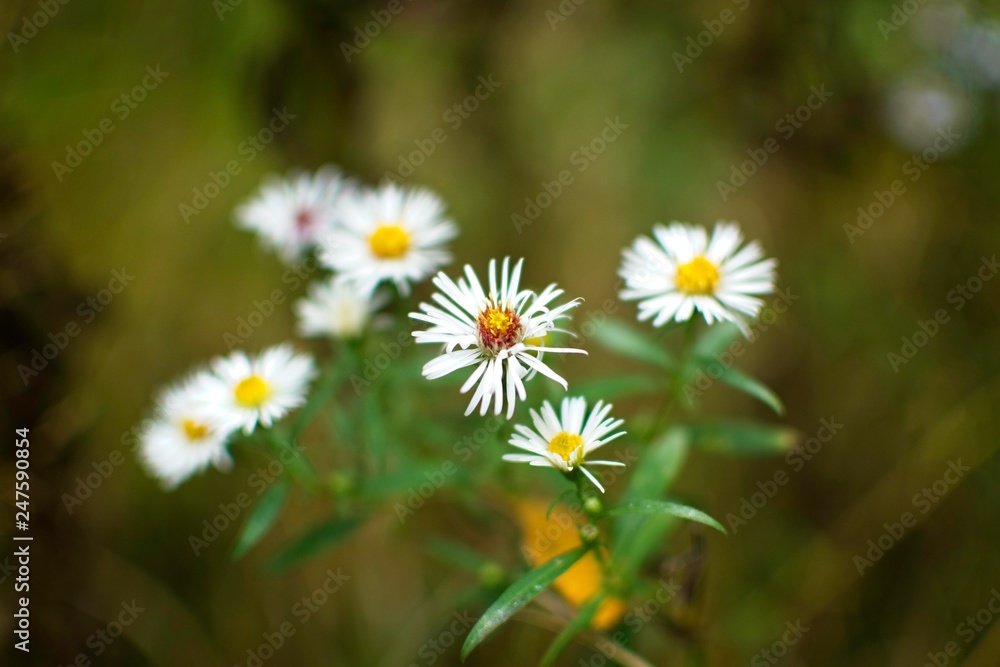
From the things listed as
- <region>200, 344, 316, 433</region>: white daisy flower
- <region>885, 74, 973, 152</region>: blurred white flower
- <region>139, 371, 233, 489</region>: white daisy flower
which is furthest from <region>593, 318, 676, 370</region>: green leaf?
<region>885, 74, 973, 152</region>: blurred white flower

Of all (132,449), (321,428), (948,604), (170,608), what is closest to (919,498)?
(948,604)

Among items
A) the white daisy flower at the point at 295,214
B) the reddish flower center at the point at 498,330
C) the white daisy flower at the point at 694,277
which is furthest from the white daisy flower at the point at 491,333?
the white daisy flower at the point at 295,214

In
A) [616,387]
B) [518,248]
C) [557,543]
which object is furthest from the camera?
[518,248]

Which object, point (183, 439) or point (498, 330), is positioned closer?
point (498, 330)

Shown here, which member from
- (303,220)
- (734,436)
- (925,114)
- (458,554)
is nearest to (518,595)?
(458,554)

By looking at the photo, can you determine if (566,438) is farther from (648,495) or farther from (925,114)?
(925,114)

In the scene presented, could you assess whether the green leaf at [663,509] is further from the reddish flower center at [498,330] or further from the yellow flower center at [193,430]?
the yellow flower center at [193,430]

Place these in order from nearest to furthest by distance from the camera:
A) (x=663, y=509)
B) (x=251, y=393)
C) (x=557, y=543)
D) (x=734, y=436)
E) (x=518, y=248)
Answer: (x=663, y=509)
(x=251, y=393)
(x=734, y=436)
(x=557, y=543)
(x=518, y=248)
